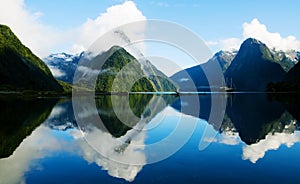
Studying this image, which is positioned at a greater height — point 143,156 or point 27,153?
point 143,156

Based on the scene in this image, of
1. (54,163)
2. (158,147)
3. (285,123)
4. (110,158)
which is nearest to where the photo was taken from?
(54,163)

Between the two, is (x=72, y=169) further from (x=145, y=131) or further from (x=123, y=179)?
(x=145, y=131)

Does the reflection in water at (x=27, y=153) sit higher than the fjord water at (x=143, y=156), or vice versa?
the fjord water at (x=143, y=156)

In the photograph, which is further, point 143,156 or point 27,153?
point 27,153

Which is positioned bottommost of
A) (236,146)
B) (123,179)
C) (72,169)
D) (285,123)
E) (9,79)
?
(9,79)

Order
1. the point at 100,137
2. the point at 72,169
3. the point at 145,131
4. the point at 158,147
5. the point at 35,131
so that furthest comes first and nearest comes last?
the point at 145,131 → the point at 35,131 → the point at 100,137 → the point at 158,147 → the point at 72,169

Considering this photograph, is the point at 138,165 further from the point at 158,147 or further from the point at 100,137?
the point at 100,137

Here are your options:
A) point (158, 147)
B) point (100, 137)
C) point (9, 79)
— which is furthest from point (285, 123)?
point (9, 79)

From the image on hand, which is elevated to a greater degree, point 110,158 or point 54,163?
point 110,158

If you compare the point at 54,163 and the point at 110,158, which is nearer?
the point at 54,163

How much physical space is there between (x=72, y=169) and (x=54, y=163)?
218 centimetres

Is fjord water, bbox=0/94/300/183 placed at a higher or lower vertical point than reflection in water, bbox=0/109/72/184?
higher

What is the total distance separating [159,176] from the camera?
15914 millimetres

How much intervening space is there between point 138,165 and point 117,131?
615 inches
